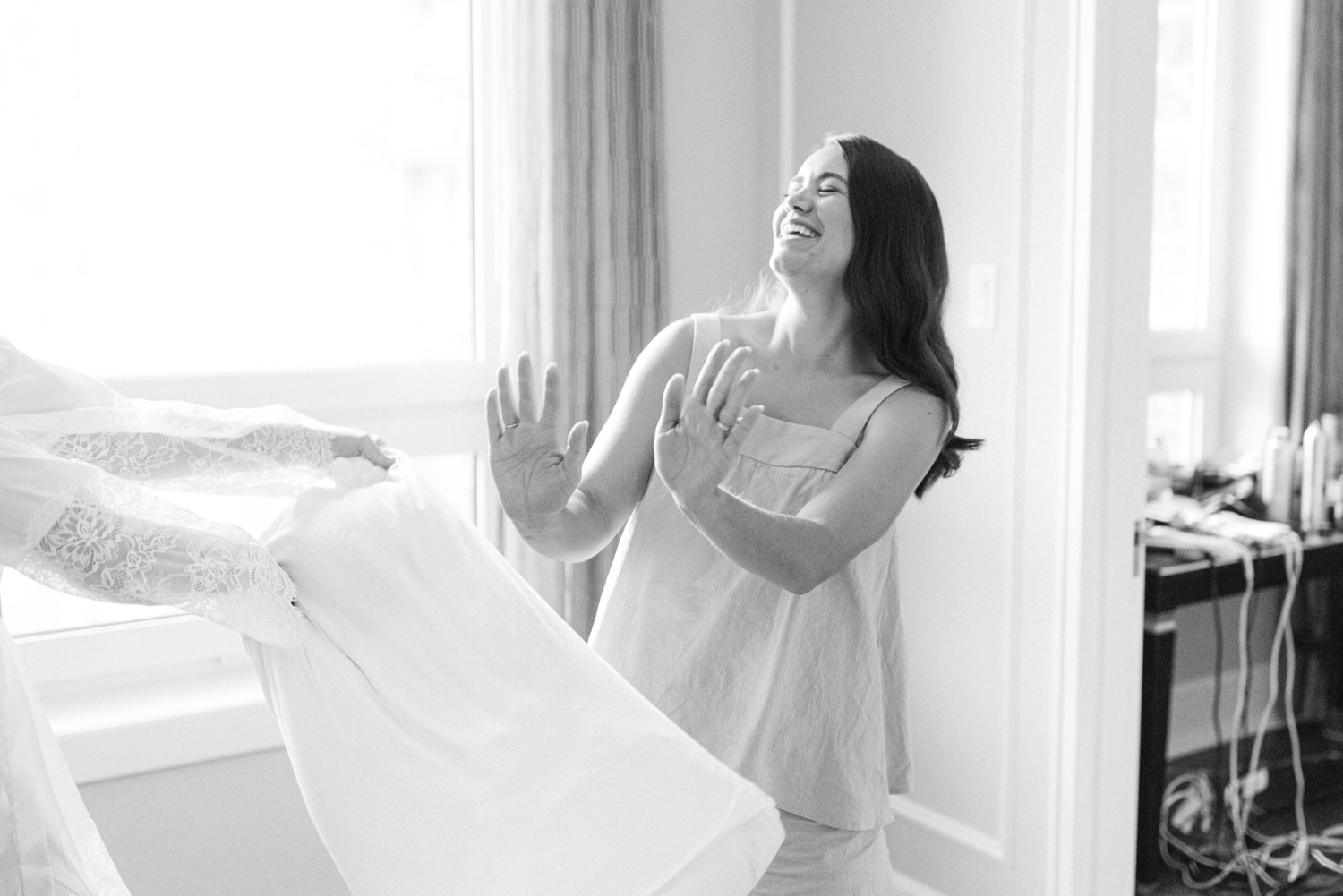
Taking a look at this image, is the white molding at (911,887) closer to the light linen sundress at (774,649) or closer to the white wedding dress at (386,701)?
the light linen sundress at (774,649)

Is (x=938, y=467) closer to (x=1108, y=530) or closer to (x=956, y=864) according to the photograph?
(x=1108, y=530)

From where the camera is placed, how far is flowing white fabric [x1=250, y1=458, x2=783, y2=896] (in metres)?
1.35

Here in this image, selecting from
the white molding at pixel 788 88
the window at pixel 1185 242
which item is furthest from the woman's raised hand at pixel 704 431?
the window at pixel 1185 242

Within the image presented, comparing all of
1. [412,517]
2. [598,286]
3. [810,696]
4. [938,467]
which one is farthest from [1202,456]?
[412,517]

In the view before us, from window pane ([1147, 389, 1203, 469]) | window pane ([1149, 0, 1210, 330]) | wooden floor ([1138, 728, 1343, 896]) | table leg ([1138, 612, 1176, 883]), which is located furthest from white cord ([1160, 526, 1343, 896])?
window pane ([1149, 0, 1210, 330])

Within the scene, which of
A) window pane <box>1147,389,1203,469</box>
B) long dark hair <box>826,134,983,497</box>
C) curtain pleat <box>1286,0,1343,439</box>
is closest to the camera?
long dark hair <box>826,134,983,497</box>

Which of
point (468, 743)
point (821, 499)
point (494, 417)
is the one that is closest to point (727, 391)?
point (821, 499)

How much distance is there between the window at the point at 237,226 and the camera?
2.35 meters

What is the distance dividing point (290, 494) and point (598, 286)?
118 cm

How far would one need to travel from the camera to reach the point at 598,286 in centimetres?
270

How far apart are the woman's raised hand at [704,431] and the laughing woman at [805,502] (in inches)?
1.4

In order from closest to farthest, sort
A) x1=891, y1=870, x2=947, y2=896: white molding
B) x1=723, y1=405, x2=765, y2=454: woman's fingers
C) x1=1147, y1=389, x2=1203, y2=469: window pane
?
x1=723, y1=405, x2=765, y2=454: woman's fingers, x1=891, y1=870, x2=947, y2=896: white molding, x1=1147, y1=389, x2=1203, y2=469: window pane

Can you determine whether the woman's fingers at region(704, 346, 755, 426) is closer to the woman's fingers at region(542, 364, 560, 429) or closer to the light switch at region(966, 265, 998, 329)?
the woman's fingers at region(542, 364, 560, 429)

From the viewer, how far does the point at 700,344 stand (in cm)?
171
